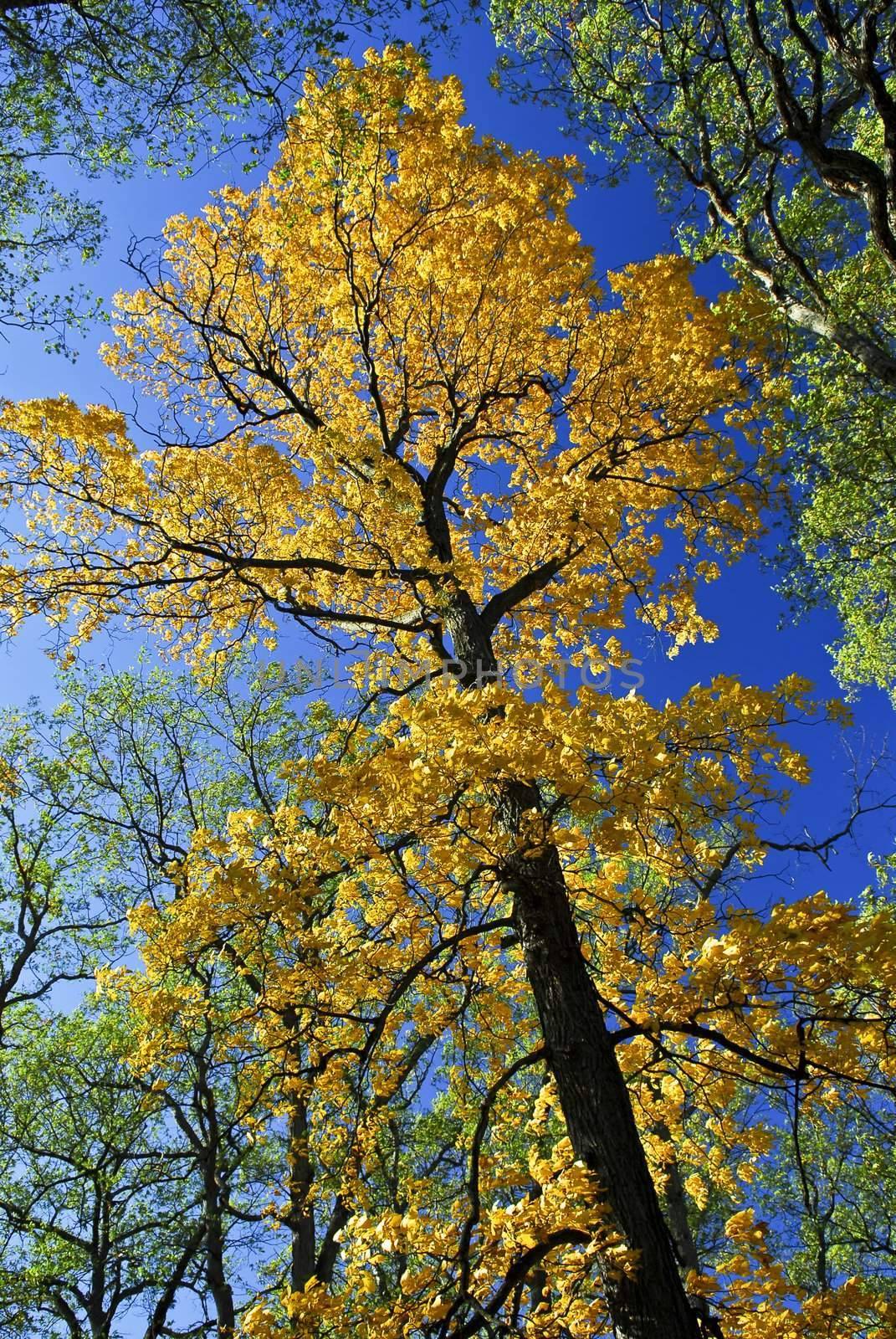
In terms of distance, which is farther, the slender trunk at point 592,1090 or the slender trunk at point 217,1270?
the slender trunk at point 217,1270

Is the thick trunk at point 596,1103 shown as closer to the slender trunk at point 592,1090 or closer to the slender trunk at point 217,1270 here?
the slender trunk at point 592,1090

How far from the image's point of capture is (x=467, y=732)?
9.82ft

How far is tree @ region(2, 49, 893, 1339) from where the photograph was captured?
122 inches

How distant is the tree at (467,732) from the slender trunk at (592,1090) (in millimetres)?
16

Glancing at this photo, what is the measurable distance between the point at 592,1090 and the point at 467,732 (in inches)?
74.1

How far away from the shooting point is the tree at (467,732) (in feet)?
10.2

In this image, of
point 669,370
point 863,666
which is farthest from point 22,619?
point 863,666

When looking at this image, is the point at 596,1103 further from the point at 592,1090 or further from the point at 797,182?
the point at 797,182

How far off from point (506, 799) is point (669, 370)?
4.05 m

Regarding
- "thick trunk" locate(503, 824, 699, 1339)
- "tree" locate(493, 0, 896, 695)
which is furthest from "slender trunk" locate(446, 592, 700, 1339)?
"tree" locate(493, 0, 896, 695)

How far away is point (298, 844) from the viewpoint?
412cm

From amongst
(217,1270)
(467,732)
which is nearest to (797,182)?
(467,732)

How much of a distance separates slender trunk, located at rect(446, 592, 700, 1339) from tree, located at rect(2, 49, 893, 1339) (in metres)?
0.02

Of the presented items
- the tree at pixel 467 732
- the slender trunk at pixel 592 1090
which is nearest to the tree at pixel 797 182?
the tree at pixel 467 732
